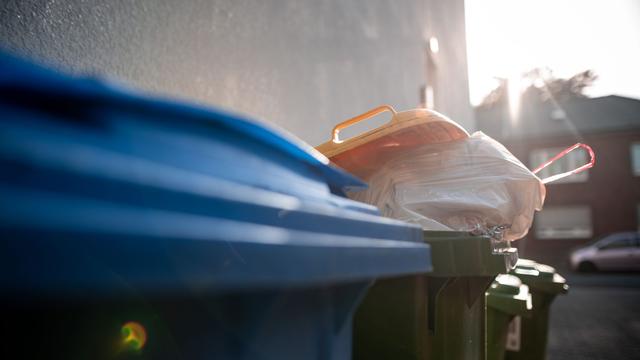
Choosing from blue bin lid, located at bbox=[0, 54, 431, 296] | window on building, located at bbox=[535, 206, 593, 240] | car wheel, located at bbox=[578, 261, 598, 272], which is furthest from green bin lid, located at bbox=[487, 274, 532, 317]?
window on building, located at bbox=[535, 206, 593, 240]

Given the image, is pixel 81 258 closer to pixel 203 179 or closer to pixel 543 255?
A: pixel 203 179

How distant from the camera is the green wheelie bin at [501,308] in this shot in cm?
312

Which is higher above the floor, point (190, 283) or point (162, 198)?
point (162, 198)

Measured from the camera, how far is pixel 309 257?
89cm

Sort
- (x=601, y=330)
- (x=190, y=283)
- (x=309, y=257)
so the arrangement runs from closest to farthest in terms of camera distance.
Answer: (x=190, y=283) < (x=309, y=257) < (x=601, y=330)

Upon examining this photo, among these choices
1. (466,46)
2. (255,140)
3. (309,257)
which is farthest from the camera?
(466,46)

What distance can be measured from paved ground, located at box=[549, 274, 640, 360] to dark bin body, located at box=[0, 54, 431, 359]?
5.92m

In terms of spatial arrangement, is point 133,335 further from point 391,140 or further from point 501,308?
point 501,308

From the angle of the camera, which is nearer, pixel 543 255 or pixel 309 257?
pixel 309 257

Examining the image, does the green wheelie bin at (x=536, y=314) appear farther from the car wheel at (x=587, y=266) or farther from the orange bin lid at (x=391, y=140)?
the car wheel at (x=587, y=266)

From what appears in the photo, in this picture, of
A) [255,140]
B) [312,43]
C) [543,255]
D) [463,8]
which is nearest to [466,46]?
[463,8]

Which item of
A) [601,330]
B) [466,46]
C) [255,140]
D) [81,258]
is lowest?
[601,330]

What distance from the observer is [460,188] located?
2182 mm

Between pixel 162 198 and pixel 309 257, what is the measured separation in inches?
11.4
